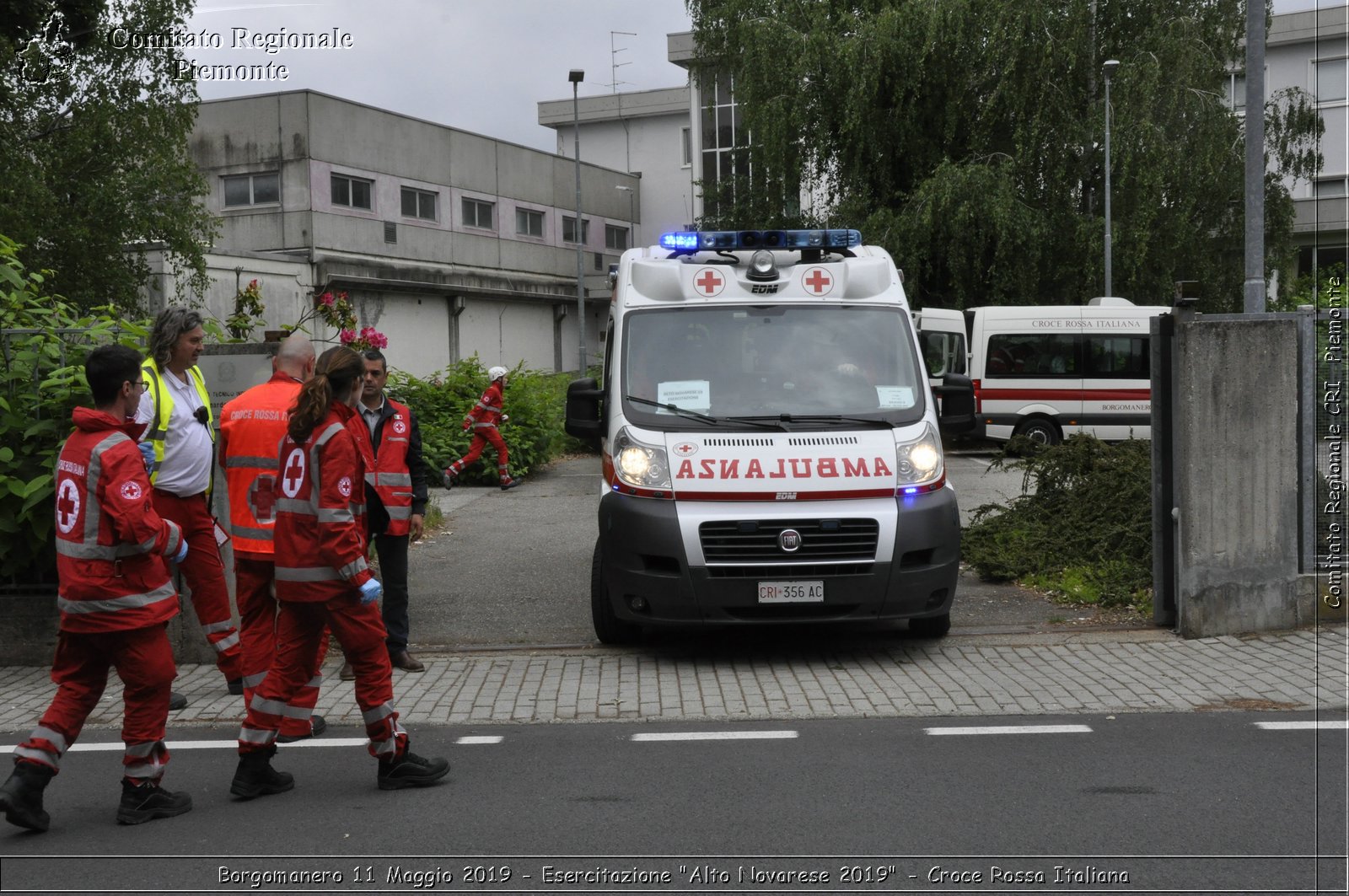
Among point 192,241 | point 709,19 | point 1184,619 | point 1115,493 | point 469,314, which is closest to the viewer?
point 1184,619

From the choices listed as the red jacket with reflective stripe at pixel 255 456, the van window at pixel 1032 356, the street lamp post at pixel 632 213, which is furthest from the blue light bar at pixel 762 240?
the street lamp post at pixel 632 213

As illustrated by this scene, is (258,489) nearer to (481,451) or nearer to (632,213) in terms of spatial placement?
(481,451)

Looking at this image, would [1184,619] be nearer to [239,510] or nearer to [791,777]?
[791,777]

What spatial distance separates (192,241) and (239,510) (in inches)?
757

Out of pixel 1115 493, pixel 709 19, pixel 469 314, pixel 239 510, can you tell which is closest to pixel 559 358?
pixel 469 314

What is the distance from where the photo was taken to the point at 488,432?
19000 mm

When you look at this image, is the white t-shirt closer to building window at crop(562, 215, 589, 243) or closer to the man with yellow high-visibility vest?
the man with yellow high-visibility vest

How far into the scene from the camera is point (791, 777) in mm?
5637

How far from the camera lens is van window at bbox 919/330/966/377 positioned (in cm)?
2609

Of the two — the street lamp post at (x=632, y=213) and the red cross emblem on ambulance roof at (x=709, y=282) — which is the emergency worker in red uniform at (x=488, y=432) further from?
the street lamp post at (x=632, y=213)

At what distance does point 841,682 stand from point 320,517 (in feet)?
11.1

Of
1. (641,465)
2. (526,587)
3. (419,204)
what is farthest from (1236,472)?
(419,204)

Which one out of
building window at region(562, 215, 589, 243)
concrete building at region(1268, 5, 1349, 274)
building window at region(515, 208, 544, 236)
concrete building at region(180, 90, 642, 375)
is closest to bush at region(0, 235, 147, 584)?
concrete building at region(180, 90, 642, 375)

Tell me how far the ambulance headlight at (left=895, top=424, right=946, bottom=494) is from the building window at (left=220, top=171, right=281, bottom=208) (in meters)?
31.7
